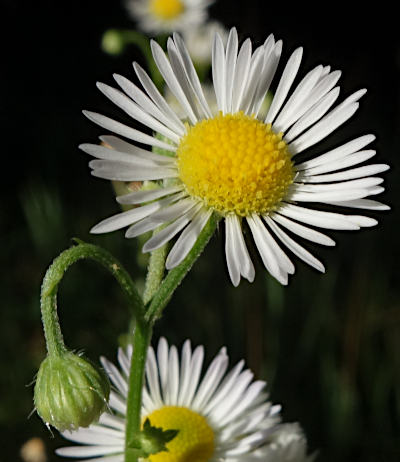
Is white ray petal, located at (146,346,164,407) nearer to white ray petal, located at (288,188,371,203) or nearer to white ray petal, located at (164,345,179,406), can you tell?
white ray petal, located at (164,345,179,406)

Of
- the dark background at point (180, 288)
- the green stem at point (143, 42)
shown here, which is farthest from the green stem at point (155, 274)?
the green stem at point (143, 42)

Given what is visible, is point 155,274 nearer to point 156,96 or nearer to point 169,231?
point 169,231

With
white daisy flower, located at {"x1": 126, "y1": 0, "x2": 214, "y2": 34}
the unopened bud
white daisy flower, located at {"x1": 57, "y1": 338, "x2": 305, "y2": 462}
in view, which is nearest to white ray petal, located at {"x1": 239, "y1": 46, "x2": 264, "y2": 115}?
white daisy flower, located at {"x1": 57, "y1": 338, "x2": 305, "y2": 462}

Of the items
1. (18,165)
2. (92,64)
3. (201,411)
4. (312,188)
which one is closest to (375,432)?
(201,411)

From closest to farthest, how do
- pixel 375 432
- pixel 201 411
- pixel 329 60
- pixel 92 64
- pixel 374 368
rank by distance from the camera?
pixel 201 411 → pixel 375 432 → pixel 374 368 → pixel 92 64 → pixel 329 60

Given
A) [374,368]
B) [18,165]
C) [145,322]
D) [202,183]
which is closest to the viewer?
[145,322]

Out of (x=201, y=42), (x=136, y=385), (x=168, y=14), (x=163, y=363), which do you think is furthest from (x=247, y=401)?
(x=168, y=14)

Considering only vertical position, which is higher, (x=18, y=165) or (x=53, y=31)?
(x=53, y=31)

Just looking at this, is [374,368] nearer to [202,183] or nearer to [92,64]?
[202,183]
